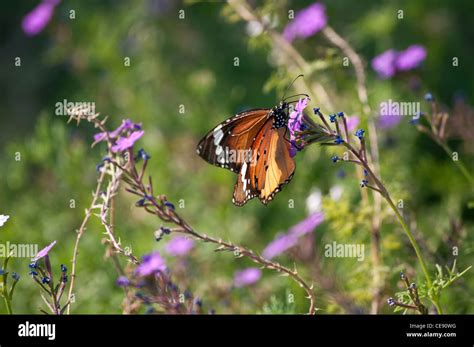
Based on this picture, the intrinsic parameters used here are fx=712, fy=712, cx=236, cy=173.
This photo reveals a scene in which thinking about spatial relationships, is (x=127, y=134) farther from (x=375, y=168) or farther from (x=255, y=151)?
(x=375, y=168)

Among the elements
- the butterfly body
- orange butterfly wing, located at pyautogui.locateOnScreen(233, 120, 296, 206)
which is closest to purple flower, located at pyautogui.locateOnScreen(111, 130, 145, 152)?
the butterfly body

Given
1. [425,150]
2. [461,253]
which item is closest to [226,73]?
[425,150]

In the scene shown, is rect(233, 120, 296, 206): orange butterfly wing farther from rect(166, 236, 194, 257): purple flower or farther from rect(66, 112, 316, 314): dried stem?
rect(166, 236, 194, 257): purple flower

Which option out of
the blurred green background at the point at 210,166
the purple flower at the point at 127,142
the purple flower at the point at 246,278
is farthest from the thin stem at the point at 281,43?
the purple flower at the point at 127,142

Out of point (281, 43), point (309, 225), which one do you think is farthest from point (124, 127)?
point (281, 43)
